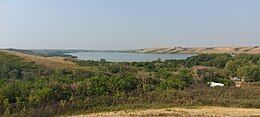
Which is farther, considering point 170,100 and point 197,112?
point 170,100

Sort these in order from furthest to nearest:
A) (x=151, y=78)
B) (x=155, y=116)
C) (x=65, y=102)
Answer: (x=151, y=78) < (x=65, y=102) < (x=155, y=116)

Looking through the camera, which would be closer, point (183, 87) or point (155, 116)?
point (155, 116)

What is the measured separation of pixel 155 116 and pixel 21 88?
10.5 meters

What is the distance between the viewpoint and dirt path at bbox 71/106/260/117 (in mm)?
25266

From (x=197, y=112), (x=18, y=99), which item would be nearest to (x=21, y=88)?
(x=18, y=99)

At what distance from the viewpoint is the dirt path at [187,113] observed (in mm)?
25266

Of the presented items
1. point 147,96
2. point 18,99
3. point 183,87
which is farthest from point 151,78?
point 18,99

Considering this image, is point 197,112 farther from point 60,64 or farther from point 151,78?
point 60,64

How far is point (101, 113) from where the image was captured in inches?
1035

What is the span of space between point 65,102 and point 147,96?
6.28 m

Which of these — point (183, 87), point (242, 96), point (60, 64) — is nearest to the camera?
point (242, 96)

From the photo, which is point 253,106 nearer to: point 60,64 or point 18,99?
point 18,99

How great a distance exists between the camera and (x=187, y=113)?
2605 centimetres

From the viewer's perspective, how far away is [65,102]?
27188mm
